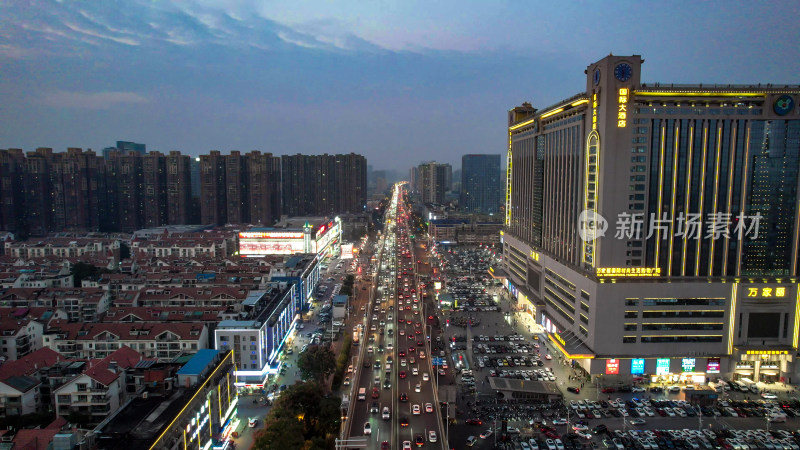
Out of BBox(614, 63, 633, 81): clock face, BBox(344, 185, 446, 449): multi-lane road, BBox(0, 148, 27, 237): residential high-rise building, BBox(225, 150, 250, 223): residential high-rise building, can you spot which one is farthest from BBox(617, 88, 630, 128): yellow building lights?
BBox(0, 148, 27, 237): residential high-rise building

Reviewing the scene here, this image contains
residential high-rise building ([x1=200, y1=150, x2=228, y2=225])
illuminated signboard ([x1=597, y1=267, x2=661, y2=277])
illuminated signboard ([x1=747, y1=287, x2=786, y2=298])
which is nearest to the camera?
illuminated signboard ([x1=747, y1=287, x2=786, y2=298])

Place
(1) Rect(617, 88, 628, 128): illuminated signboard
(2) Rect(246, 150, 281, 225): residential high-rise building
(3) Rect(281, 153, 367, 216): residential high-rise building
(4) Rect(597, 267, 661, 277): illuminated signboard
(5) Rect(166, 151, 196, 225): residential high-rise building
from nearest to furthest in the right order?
(1) Rect(617, 88, 628, 128): illuminated signboard → (4) Rect(597, 267, 661, 277): illuminated signboard → (5) Rect(166, 151, 196, 225): residential high-rise building → (2) Rect(246, 150, 281, 225): residential high-rise building → (3) Rect(281, 153, 367, 216): residential high-rise building

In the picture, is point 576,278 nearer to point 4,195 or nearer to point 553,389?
point 553,389

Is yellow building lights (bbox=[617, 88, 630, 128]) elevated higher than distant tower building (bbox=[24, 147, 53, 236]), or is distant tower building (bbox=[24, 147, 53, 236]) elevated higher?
yellow building lights (bbox=[617, 88, 630, 128])

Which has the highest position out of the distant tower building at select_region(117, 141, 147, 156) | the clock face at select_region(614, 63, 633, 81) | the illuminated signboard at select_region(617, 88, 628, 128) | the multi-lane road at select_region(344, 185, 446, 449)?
the distant tower building at select_region(117, 141, 147, 156)

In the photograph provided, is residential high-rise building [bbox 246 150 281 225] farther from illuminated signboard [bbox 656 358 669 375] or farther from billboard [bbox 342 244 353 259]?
illuminated signboard [bbox 656 358 669 375]

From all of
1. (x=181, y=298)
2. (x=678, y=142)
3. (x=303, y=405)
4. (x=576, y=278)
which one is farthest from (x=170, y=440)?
(x=678, y=142)
